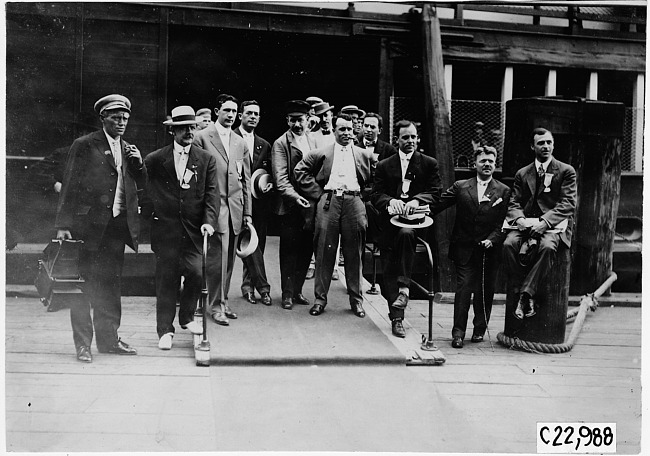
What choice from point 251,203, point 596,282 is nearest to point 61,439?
point 251,203

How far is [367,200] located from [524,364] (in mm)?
1914

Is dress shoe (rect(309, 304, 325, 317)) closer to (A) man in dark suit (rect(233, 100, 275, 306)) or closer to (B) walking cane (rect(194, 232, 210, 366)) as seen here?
(A) man in dark suit (rect(233, 100, 275, 306))

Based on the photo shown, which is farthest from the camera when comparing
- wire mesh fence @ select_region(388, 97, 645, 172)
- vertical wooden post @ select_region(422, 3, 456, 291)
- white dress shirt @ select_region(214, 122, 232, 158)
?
wire mesh fence @ select_region(388, 97, 645, 172)

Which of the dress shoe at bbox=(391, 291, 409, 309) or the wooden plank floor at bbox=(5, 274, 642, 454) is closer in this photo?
the wooden plank floor at bbox=(5, 274, 642, 454)

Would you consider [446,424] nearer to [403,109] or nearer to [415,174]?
[415,174]

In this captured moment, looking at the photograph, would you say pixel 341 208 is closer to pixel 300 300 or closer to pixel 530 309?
pixel 300 300

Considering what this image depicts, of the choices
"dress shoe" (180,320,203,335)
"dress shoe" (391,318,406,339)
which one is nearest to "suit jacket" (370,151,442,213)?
"dress shoe" (391,318,406,339)

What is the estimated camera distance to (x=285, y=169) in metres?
6.25

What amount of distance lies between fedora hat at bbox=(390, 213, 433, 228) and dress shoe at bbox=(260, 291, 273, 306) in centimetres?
129

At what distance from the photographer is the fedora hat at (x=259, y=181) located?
248 inches

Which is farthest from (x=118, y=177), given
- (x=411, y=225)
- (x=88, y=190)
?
(x=411, y=225)

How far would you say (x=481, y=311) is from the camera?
20.1 feet

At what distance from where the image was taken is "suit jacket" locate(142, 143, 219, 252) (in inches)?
215

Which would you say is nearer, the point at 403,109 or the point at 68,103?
the point at 68,103
